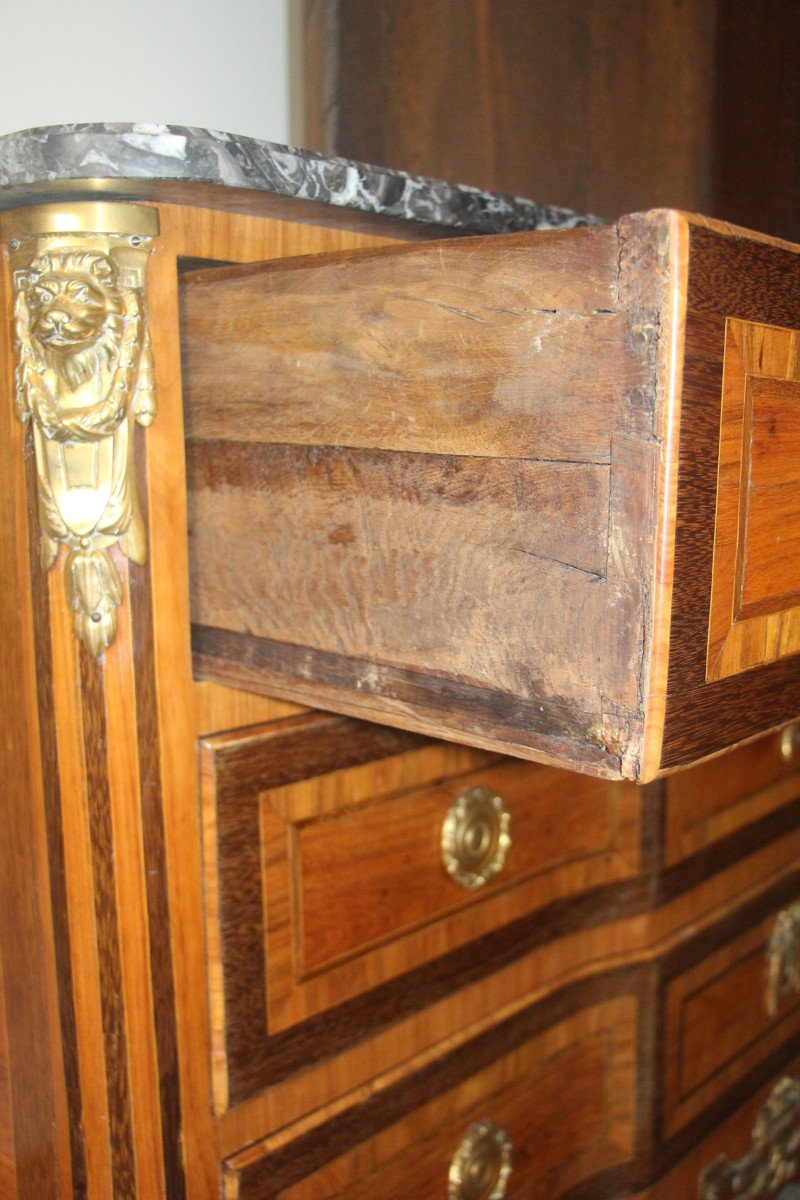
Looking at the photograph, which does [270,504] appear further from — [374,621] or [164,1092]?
[164,1092]

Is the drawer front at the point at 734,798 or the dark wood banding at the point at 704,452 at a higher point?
the dark wood banding at the point at 704,452

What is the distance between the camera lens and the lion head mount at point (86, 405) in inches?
20.1

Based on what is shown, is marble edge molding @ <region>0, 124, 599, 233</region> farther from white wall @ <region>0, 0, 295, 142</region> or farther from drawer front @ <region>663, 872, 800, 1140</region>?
drawer front @ <region>663, 872, 800, 1140</region>

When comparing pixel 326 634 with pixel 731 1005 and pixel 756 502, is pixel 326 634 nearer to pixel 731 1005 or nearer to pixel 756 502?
pixel 756 502

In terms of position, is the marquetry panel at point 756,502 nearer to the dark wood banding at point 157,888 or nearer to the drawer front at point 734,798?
the dark wood banding at point 157,888

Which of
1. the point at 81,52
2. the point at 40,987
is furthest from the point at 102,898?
the point at 81,52

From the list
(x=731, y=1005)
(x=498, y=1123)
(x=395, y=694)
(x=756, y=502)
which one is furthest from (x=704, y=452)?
(x=731, y=1005)

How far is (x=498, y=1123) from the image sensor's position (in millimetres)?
797

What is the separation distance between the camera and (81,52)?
909mm

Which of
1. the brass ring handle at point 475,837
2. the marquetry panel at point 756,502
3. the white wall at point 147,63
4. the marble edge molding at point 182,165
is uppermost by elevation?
the white wall at point 147,63

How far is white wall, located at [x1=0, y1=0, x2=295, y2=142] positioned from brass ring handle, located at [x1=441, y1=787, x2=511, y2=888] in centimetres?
63

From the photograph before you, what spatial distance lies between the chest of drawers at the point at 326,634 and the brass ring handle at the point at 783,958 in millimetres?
343

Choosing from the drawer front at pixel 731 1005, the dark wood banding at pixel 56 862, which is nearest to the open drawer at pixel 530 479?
the dark wood banding at pixel 56 862

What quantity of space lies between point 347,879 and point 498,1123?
0.28 meters
